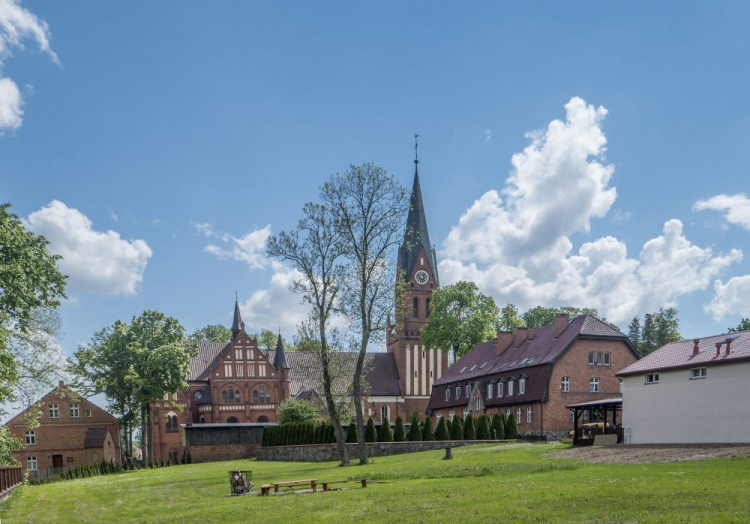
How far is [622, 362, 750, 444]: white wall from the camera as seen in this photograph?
102 ft

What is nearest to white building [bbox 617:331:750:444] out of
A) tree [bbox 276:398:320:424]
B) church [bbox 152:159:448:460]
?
tree [bbox 276:398:320:424]

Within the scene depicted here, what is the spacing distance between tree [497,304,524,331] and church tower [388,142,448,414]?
8552 mm

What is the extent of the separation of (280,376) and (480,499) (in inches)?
2514

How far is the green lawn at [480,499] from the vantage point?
15055 mm

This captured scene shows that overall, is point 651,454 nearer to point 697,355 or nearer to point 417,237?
point 697,355

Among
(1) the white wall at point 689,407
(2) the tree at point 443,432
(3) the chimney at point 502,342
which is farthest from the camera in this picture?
(3) the chimney at point 502,342

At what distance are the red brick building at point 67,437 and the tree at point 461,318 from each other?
108 ft

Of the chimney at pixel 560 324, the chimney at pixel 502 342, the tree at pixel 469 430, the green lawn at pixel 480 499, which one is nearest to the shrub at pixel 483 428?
the tree at pixel 469 430

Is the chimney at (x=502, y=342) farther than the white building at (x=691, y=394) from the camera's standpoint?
Yes

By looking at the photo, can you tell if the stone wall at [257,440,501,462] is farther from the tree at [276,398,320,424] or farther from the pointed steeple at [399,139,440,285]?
the pointed steeple at [399,139,440,285]

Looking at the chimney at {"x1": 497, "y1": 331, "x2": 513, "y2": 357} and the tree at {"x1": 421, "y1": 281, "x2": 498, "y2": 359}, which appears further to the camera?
the tree at {"x1": 421, "y1": 281, "x2": 498, "y2": 359}

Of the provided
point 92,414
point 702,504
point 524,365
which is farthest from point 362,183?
point 92,414

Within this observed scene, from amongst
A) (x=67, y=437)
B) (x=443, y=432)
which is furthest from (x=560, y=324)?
(x=67, y=437)

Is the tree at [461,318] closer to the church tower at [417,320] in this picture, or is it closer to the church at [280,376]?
the church at [280,376]
